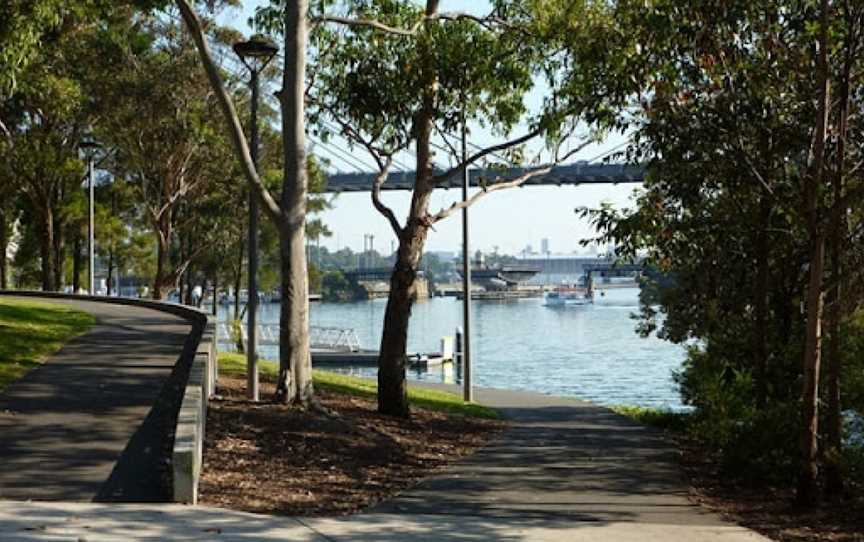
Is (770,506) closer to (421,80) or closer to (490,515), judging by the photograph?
(490,515)

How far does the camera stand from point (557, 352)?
234ft

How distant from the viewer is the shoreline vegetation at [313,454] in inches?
367

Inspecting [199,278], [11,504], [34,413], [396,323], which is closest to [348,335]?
[199,278]

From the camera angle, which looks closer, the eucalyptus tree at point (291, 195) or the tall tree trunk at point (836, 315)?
the tall tree trunk at point (836, 315)

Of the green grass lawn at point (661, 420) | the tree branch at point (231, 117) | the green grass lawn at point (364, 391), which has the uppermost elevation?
the tree branch at point (231, 117)

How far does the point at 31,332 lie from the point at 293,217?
9.28 metres

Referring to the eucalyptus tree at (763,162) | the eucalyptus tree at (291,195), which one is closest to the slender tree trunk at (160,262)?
the eucalyptus tree at (291,195)

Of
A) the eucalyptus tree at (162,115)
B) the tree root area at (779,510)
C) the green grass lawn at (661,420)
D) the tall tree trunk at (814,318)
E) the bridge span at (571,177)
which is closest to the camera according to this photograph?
the tree root area at (779,510)

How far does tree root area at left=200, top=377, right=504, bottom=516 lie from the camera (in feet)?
30.5

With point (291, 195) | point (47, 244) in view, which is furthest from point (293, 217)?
point (47, 244)

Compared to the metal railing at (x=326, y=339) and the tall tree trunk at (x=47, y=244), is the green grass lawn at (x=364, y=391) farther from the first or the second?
the metal railing at (x=326, y=339)

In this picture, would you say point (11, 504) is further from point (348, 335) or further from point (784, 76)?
point (348, 335)

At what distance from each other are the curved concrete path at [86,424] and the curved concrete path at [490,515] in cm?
59

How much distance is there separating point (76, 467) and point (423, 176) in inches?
359
